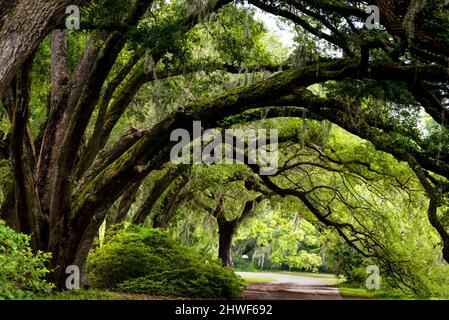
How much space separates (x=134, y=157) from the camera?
29.6ft

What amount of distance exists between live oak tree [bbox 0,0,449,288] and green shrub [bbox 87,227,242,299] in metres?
2.32

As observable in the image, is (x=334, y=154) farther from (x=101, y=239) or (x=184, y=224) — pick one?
(x=184, y=224)

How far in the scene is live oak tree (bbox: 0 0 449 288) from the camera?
21.2 feet

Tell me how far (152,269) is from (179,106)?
5.80m

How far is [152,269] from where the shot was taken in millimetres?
12953

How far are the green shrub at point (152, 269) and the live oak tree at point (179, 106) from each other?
232 centimetres
